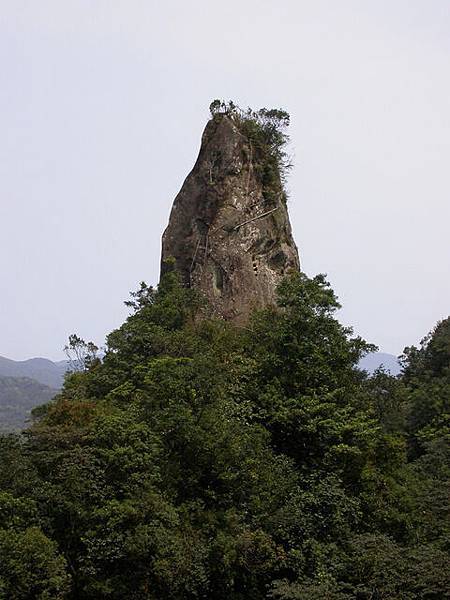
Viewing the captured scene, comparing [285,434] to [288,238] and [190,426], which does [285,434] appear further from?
[288,238]

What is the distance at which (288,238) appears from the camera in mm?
27250

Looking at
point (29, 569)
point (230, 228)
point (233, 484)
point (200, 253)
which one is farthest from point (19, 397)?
Answer: point (29, 569)

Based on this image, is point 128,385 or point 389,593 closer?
point 389,593

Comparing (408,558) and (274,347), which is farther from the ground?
(274,347)

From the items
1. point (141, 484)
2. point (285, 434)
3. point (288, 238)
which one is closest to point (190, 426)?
point (141, 484)

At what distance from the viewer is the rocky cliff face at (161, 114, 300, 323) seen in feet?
81.4

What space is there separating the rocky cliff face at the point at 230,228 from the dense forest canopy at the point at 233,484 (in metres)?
4.58

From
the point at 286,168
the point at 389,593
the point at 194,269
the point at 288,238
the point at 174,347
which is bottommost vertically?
the point at 389,593

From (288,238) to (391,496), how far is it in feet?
44.4

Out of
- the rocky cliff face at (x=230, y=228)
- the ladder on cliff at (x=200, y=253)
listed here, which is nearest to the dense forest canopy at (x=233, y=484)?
the rocky cliff face at (x=230, y=228)

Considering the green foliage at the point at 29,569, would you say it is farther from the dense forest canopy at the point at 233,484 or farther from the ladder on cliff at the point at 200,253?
the ladder on cliff at the point at 200,253

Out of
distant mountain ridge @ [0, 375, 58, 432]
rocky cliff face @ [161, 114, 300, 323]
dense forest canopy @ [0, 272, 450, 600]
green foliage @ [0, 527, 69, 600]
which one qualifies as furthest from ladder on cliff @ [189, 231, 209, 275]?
distant mountain ridge @ [0, 375, 58, 432]

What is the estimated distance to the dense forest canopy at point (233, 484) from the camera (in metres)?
12.1

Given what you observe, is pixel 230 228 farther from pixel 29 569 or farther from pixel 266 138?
pixel 29 569
